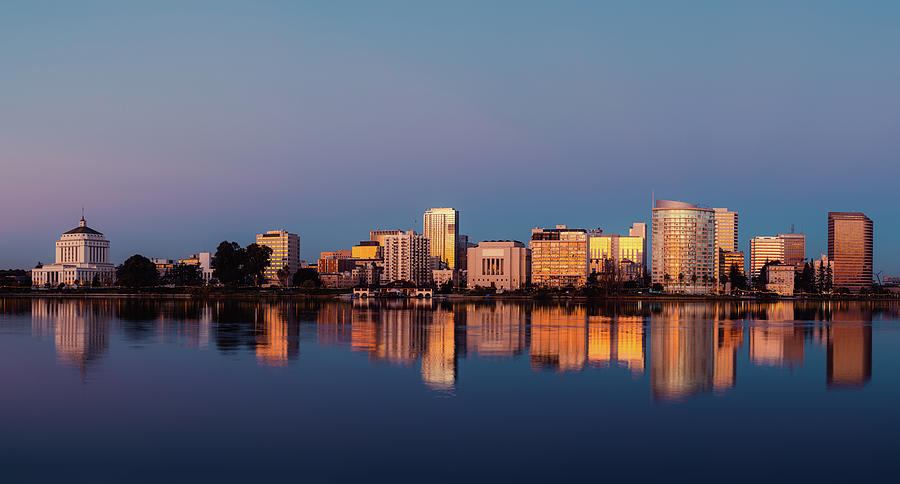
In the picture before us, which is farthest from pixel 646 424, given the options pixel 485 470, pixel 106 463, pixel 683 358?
pixel 683 358

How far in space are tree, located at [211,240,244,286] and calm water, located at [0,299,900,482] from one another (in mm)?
126719

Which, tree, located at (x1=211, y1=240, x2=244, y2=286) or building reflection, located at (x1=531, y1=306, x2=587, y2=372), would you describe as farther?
tree, located at (x1=211, y1=240, x2=244, y2=286)

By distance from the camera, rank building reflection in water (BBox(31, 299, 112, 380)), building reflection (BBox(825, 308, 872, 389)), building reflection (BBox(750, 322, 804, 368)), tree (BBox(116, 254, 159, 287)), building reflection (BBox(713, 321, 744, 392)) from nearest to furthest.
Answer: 1. building reflection (BBox(713, 321, 744, 392))
2. building reflection (BBox(825, 308, 872, 389))
3. building reflection in water (BBox(31, 299, 112, 380))
4. building reflection (BBox(750, 322, 804, 368))
5. tree (BBox(116, 254, 159, 287))

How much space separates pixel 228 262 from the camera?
169 metres

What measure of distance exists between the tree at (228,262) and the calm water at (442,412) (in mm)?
126719

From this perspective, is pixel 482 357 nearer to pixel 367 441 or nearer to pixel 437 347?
pixel 437 347

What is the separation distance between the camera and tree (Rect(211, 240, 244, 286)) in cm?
16850

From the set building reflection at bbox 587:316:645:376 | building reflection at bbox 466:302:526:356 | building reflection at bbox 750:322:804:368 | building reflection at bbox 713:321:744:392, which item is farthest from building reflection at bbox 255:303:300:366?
building reflection at bbox 750:322:804:368

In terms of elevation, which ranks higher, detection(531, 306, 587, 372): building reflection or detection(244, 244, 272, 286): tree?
detection(244, 244, 272, 286): tree

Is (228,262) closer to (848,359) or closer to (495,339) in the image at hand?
(495,339)

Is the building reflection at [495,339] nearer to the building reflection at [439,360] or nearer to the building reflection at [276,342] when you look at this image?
the building reflection at [439,360]

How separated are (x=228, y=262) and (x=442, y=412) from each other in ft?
506

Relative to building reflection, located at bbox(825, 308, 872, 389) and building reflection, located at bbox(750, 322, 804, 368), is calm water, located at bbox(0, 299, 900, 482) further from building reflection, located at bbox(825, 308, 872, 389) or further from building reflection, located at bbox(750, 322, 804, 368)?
building reflection, located at bbox(750, 322, 804, 368)

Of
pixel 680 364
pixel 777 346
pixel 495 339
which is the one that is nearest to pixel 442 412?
pixel 680 364
